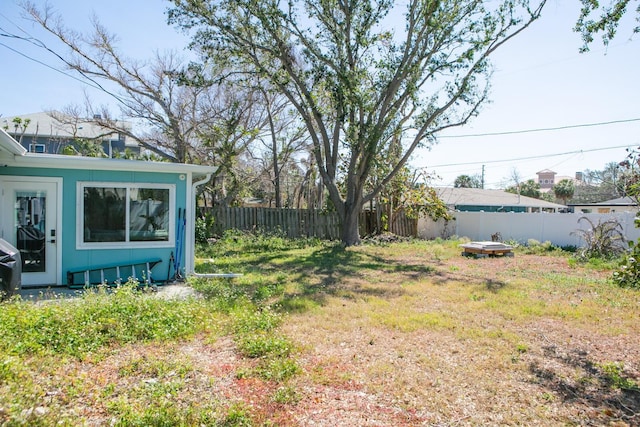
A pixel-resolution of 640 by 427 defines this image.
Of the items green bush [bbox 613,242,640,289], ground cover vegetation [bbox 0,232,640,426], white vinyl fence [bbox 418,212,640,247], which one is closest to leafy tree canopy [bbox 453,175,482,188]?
white vinyl fence [bbox 418,212,640,247]

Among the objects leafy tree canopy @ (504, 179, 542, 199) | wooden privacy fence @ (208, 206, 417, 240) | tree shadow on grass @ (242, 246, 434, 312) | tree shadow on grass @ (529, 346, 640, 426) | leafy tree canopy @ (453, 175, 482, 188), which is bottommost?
tree shadow on grass @ (529, 346, 640, 426)

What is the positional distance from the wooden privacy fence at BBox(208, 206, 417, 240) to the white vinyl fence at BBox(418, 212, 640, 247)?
11.1 feet

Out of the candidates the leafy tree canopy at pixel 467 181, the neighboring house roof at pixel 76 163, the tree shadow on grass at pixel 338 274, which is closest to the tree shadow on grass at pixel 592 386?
the tree shadow on grass at pixel 338 274

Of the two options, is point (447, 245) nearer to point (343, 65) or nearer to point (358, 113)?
point (358, 113)

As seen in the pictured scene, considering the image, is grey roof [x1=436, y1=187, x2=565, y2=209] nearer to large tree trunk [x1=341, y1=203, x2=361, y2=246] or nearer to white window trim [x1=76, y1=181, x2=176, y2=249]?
large tree trunk [x1=341, y1=203, x2=361, y2=246]

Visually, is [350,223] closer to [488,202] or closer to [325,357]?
[325,357]

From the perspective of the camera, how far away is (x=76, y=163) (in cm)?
764

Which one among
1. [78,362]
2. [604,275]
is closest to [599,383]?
[78,362]

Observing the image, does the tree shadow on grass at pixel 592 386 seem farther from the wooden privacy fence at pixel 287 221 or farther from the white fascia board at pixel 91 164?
the wooden privacy fence at pixel 287 221

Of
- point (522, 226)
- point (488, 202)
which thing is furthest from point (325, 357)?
Answer: point (488, 202)

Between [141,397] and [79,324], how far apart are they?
6.52 feet

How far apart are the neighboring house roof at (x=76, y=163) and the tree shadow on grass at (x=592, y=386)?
6433 mm

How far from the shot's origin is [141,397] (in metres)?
3.42

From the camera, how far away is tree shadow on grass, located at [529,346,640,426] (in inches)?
139
